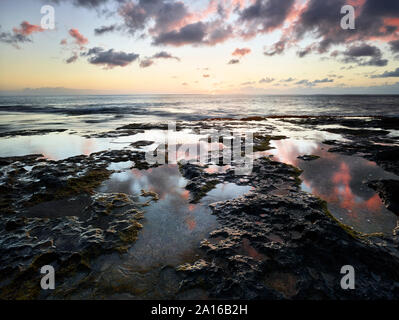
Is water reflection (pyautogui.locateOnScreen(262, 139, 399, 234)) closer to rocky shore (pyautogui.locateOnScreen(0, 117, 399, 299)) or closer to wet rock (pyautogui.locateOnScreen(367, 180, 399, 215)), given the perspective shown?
wet rock (pyautogui.locateOnScreen(367, 180, 399, 215))

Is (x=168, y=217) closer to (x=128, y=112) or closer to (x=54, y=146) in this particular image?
(x=54, y=146)

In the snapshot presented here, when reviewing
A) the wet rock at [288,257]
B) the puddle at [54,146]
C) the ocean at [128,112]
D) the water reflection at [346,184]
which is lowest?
the wet rock at [288,257]


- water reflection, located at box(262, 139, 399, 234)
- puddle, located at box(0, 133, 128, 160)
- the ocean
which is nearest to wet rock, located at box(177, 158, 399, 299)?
water reflection, located at box(262, 139, 399, 234)

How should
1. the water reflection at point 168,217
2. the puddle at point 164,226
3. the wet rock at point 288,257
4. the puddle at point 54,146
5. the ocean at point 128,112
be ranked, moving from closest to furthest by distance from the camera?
the wet rock at point 288,257 < the puddle at point 164,226 < the water reflection at point 168,217 < the puddle at point 54,146 < the ocean at point 128,112

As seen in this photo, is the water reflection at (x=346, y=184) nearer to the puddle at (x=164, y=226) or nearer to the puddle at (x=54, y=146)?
the puddle at (x=164, y=226)

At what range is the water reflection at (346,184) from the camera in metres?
5.16

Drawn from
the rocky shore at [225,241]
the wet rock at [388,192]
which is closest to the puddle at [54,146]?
the rocky shore at [225,241]

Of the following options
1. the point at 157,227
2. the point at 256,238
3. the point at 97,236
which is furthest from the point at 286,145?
the point at 97,236

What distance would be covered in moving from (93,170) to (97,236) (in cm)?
501

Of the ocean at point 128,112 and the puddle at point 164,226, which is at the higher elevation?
the ocean at point 128,112

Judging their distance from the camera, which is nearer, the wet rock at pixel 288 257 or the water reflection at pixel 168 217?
the wet rock at pixel 288 257

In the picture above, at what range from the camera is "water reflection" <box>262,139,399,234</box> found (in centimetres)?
516

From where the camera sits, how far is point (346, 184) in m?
7.23
